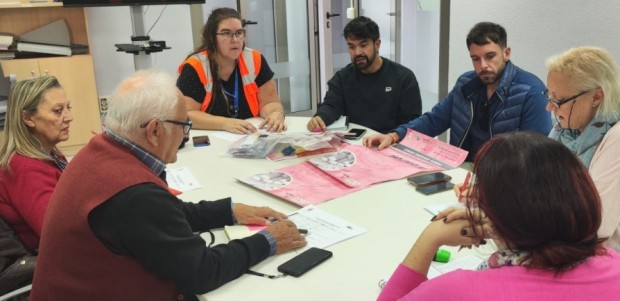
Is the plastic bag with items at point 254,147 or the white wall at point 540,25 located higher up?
the white wall at point 540,25

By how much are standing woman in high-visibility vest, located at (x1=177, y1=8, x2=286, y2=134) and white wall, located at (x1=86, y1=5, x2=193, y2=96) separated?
6.08ft

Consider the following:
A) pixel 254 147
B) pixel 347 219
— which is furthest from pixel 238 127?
pixel 347 219

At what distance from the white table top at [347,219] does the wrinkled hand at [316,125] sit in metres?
0.48

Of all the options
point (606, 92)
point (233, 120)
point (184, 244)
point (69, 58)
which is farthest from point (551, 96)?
point (69, 58)

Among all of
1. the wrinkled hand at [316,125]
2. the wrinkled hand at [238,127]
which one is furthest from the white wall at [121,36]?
the wrinkled hand at [316,125]

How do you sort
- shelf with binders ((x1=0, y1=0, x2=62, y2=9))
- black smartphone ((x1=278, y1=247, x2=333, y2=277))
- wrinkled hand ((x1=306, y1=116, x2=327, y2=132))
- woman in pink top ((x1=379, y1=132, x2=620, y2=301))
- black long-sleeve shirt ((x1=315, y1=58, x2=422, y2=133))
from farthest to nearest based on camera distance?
shelf with binders ((x1=0, y1=0, x2=62, y2=9)) → black long-sleeve shirt ((x1=315, y1=58, x2=422, y2=133)) → wrinkled hand ((x1=306, y1=116, x2=327, y2=132)) → black smartphone ((x1=278, y1=247, x2=333, y2=277)) → woman in pink top ((x1=379, y1=132, x2=620, y2=301))

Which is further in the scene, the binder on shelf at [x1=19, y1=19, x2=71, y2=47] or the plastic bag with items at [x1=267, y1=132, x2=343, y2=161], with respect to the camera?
the binder on shelf at [x1=19, y1=19, x2=71, y2=47]

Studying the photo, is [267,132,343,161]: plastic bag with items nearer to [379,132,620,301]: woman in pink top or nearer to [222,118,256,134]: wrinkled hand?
[222,118,256,134]: wrinkled hand

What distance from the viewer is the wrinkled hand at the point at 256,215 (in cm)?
174

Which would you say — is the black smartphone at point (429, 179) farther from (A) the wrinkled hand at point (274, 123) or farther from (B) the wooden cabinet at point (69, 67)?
(B) the wooden cabinet at point (69, 67)

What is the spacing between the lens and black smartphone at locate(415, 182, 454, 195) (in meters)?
1.96

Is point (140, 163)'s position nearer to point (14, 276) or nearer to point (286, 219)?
point (286, 219)

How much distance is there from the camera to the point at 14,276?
169 centimetres

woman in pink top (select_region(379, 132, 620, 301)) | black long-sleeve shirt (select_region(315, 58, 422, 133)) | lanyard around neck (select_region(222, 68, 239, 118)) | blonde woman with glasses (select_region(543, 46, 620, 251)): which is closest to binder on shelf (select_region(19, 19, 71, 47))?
lanyard around neck (select_region(222, 68, 239, 118))
